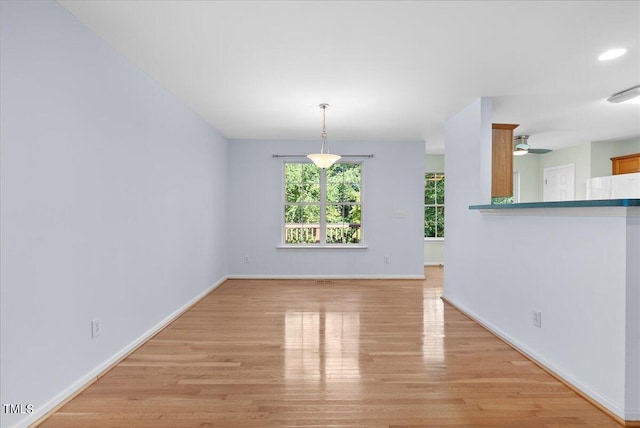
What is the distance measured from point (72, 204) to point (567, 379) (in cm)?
357

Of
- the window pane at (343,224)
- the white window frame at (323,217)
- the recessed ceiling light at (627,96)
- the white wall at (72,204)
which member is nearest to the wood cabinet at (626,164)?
the recessed ceiling light at (627,96)

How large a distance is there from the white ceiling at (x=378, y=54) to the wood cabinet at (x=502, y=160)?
288mm

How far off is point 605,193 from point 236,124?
6427mm

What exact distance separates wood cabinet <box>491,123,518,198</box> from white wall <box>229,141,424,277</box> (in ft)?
6.16

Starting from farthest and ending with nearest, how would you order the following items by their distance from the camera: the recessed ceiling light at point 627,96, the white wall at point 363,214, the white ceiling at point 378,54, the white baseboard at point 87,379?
the white wall at point 363,214 < the recessed ceiling light at point 627,96 < the white ceiling at point 378,54 < the white baseboard at point 87,379

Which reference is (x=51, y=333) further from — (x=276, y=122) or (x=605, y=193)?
(x=605, y=193)

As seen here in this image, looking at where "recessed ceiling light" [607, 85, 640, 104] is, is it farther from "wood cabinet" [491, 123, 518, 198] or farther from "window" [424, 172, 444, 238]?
"window" [424, 172, 444, 238]

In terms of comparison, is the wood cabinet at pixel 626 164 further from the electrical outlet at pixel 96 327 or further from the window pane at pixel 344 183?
the electrical outlet at pixel 96 327

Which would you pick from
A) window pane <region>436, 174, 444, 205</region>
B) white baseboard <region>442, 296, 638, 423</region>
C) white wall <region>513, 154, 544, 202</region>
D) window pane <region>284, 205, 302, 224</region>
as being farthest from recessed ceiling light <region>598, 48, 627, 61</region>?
white wall <region>513, 154, 544, 202</region>

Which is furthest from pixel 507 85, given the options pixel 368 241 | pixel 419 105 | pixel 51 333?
pixel 51 333

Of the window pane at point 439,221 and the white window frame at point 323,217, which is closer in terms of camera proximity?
the white window frame at point 323,217

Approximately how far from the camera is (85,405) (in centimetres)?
200

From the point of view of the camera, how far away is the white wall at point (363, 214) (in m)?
5.82

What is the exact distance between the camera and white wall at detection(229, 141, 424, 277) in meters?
5.82
